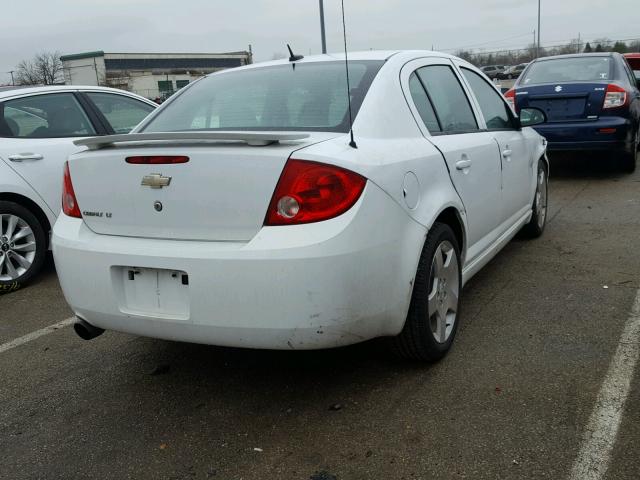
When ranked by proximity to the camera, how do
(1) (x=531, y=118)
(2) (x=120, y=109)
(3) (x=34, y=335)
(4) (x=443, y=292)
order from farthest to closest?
(2) (x=120, y=109)
(1) (x=531, y=118)
(3) (x=34, y=335)
(4) (x=443, y=292)

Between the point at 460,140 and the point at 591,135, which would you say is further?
the point at 591,135

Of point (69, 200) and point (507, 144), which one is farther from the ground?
point (69, 200)

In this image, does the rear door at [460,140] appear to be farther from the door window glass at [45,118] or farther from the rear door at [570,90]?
the rear door at [570,90]

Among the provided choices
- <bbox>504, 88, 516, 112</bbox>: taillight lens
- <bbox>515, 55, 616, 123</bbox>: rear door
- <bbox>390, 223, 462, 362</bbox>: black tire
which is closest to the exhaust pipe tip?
<bbox>390, 223, 462, 362</bbox>: black tire

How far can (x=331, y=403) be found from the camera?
2873mm

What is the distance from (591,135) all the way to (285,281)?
652 centimetres

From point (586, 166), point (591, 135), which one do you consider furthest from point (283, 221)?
point (586, 166)

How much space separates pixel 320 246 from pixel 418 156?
0.82 metres

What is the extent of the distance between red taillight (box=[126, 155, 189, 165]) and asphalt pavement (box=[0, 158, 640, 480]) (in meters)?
1.12

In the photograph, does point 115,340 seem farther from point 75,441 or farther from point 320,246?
point 320,246

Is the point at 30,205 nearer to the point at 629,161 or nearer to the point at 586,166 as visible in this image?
the point at 629,161

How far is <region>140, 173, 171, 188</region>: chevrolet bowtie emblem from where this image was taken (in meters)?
2.62

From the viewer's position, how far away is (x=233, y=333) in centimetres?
253

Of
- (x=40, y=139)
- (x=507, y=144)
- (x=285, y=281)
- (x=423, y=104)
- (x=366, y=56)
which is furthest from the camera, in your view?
(x=40, y=139)
